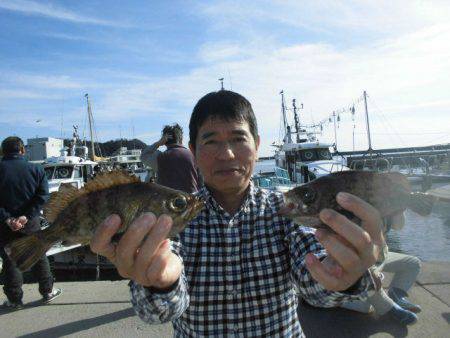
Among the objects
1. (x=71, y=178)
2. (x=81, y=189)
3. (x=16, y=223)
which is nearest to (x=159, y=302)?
(x=81, y=189)

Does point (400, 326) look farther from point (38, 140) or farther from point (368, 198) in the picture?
point (38, 140)

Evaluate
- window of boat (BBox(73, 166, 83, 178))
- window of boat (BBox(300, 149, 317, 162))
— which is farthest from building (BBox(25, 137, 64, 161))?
window of boat (BBox(300, 149, 317, 162))

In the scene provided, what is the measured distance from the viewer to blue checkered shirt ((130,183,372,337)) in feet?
6.03

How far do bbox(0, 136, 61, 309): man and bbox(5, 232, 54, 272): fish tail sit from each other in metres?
2.82

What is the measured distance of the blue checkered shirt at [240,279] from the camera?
184 centimetres

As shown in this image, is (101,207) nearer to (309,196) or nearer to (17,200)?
(309,196)

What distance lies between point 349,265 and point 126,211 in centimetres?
107

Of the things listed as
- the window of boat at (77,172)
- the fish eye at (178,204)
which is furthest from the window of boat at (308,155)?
the fish eye at (178,204)

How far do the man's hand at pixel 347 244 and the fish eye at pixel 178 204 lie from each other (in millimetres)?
657

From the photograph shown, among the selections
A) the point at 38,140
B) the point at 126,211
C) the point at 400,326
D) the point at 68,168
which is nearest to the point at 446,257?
the point at 400,326

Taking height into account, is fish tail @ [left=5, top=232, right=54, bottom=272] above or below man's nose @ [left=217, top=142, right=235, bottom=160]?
below

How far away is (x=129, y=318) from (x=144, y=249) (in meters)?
3.47

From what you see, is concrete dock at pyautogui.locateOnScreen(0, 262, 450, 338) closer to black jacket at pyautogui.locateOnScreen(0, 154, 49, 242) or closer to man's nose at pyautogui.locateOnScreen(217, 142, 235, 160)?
black jacket at pyautogui.locateOnScreen(0, 154, 49, 242)

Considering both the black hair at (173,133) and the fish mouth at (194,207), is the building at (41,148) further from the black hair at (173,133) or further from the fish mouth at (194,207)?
the fish mouth at (194,207)
